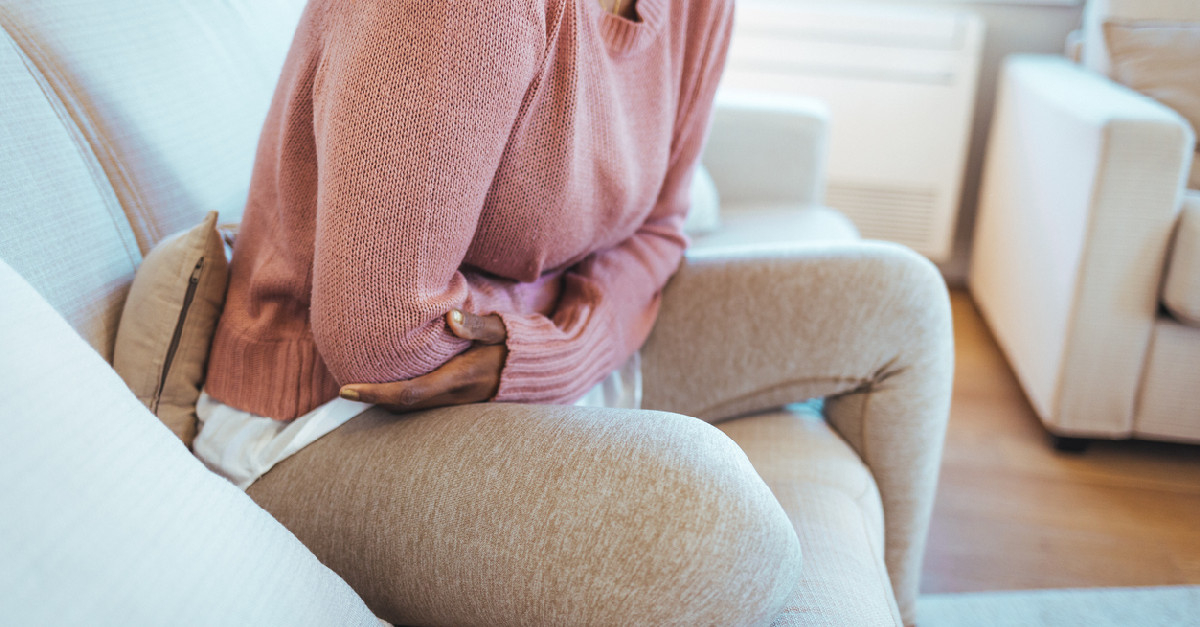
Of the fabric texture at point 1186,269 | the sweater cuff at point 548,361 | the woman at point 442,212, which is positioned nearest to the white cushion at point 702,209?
the woman at point 442,212

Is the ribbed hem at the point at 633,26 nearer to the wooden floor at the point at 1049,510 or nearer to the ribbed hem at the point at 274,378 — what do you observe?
the ribbed hem at the point at 274,378

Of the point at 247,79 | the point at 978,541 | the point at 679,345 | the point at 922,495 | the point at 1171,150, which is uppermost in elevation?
the point at 247,79

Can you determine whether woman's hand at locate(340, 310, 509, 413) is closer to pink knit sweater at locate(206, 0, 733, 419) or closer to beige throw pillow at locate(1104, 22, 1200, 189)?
pink knit sweater at locate(206, 0, 733, 419)

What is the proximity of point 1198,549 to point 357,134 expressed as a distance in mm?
1403

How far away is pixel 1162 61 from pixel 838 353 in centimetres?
123

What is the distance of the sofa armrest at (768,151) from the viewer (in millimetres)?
1492

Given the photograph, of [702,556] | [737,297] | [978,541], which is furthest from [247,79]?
[978,541]

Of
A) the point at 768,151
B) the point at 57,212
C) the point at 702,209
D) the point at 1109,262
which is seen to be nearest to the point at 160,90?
the point at 57,212

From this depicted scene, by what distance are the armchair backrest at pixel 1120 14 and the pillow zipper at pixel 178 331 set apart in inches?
70.0

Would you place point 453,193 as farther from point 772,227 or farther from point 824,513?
point 772,227

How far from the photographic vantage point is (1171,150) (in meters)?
1.29

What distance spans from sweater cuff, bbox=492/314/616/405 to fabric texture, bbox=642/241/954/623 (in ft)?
0.46

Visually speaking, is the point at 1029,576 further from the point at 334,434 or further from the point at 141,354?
the point at 141,354

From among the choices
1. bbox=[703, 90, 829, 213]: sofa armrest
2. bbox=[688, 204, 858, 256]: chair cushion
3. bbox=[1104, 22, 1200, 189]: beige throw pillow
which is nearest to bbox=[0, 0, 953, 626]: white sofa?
bbox=[688, 204, 858, 256]: chair cushion
